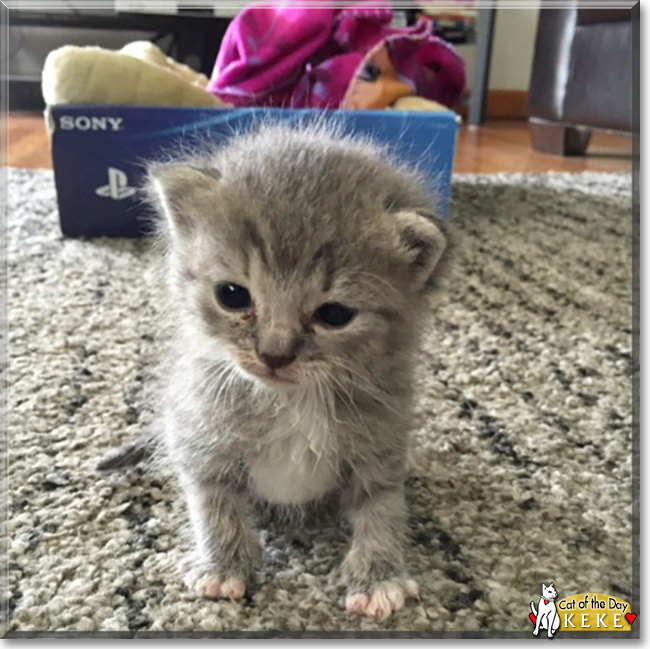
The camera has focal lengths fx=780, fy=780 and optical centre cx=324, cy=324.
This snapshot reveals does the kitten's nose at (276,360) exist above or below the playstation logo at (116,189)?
above

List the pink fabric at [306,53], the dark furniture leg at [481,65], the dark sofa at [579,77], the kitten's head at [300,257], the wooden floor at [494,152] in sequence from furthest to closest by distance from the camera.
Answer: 1. the dark furniture leg at [481,65]
2. the wooden floor at [494,152]
3. the dark sofa at [579,77]
4. the pink fabric at [306,53]
5. the kitten's head at [300,257]

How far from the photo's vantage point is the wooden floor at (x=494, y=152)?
261 centimetres

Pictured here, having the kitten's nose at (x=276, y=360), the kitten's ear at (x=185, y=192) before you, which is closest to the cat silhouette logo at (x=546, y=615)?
the kitten's nose at (x=276, y=360)

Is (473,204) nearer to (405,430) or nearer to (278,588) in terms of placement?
(405,430)

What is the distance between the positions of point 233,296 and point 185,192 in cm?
12

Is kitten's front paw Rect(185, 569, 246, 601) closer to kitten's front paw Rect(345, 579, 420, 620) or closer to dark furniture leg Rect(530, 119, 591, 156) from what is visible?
kitten's front paw Rect(345, 579, 420, 620)

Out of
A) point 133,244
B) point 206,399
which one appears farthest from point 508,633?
point 133,244

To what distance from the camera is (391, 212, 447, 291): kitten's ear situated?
0.73 m

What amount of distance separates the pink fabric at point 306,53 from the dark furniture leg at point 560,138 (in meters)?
0.97

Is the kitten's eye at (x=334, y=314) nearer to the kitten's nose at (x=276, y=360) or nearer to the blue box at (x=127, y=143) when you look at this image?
the kitten's nose at (x=276, y=360)

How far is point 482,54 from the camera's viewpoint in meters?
3.35

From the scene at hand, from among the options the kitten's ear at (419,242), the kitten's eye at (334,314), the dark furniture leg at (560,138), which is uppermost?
the kitten's ear at (419,242)

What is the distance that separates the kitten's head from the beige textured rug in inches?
5.3

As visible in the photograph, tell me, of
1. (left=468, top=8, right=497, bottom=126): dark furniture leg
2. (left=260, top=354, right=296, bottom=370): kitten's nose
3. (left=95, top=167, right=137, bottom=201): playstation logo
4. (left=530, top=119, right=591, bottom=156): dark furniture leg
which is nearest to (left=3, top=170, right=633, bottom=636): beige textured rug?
(left=95, top=167, right=137, bottom=201): playstation logo
